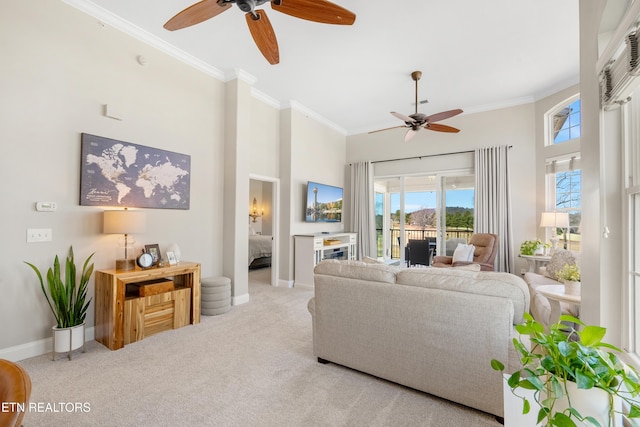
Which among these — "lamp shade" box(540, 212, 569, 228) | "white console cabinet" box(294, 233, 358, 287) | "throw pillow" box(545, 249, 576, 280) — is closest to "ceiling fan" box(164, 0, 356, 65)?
"white console cabinet" box(294, 233, 358, 287)

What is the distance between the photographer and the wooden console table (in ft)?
9.07

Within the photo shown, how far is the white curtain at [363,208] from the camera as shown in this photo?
651cm

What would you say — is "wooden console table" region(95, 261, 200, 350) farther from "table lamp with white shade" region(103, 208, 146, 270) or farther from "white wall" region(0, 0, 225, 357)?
"white wall" region(0, 0, 225, 357)

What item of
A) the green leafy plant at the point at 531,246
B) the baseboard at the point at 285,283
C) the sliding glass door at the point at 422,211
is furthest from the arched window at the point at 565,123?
the baseboard at the point at 285,283

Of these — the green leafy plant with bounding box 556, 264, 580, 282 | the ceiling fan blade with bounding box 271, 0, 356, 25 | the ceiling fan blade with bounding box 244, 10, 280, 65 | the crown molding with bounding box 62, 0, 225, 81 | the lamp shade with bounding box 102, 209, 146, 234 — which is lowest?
the green leafy plant with bounding box 556, 264, 580, 282

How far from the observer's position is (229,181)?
4.29 meters

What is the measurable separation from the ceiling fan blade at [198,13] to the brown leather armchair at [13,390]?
2.15 meters

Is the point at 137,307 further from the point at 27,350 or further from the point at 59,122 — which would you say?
the point at 59,122

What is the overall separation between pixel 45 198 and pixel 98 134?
2.66 ft

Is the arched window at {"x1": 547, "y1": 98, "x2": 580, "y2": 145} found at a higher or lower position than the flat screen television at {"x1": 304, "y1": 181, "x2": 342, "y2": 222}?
higher

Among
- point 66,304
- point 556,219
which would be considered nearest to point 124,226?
point 66,304

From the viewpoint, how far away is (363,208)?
6602mm

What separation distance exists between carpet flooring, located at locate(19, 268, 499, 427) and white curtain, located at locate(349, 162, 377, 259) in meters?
3.75

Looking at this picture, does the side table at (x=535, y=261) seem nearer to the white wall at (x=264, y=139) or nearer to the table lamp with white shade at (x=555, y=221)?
the table lamp with white shade at (x=555, y=221)
